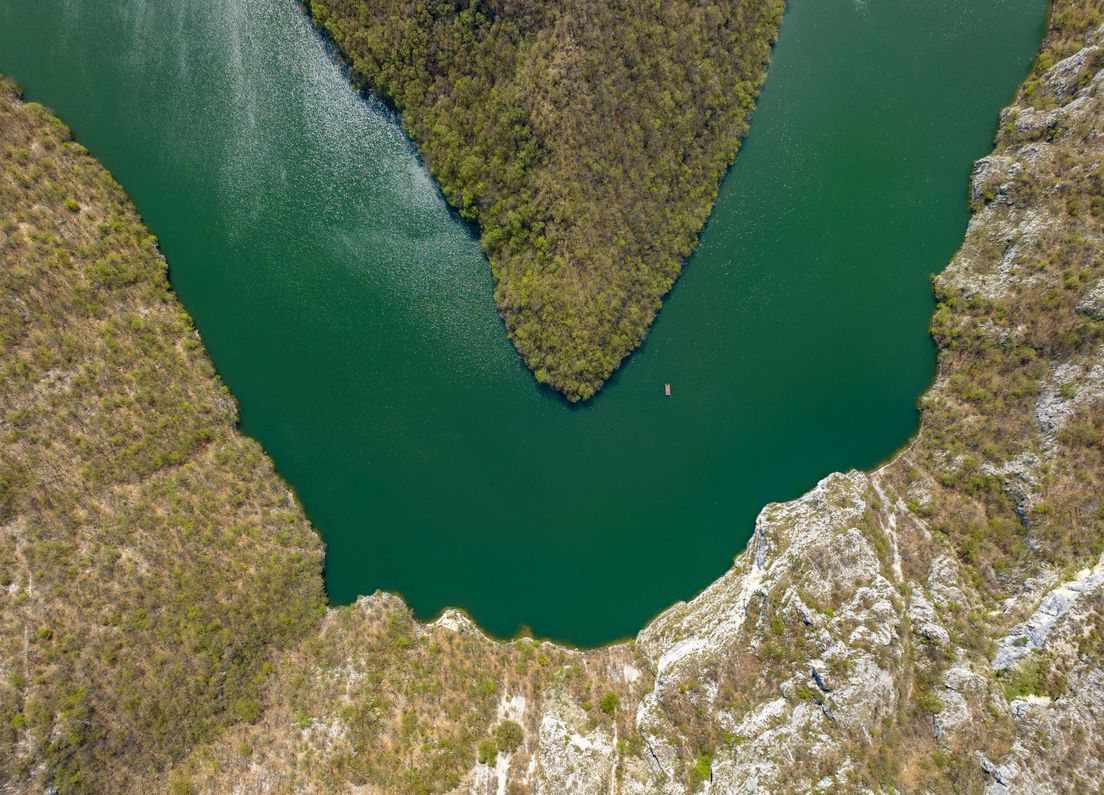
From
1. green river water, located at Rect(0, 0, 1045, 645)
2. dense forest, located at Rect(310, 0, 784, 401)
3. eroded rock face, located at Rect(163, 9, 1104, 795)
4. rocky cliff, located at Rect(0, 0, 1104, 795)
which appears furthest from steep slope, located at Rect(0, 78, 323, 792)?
dense forest, located at Rect(310, 0, 784, 401)

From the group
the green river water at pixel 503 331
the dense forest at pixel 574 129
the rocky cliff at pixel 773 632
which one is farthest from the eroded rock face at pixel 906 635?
the dense forest at pixel 574 129

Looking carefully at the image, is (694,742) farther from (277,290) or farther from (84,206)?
(84,206)

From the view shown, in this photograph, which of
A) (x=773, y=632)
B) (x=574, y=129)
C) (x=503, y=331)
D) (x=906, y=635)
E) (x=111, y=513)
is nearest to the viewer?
(x=906, y=635)

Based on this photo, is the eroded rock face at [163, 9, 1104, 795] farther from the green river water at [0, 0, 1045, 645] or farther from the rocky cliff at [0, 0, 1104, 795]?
the green river water at [0, 0, 1045, 645]

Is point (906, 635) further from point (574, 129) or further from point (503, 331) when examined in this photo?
point (574, 129)

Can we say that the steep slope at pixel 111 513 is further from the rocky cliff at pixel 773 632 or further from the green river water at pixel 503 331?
the green river water at pixel 503 331

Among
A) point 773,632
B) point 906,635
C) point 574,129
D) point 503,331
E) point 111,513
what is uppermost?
point 574,129

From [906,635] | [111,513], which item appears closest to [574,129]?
[906,635]
